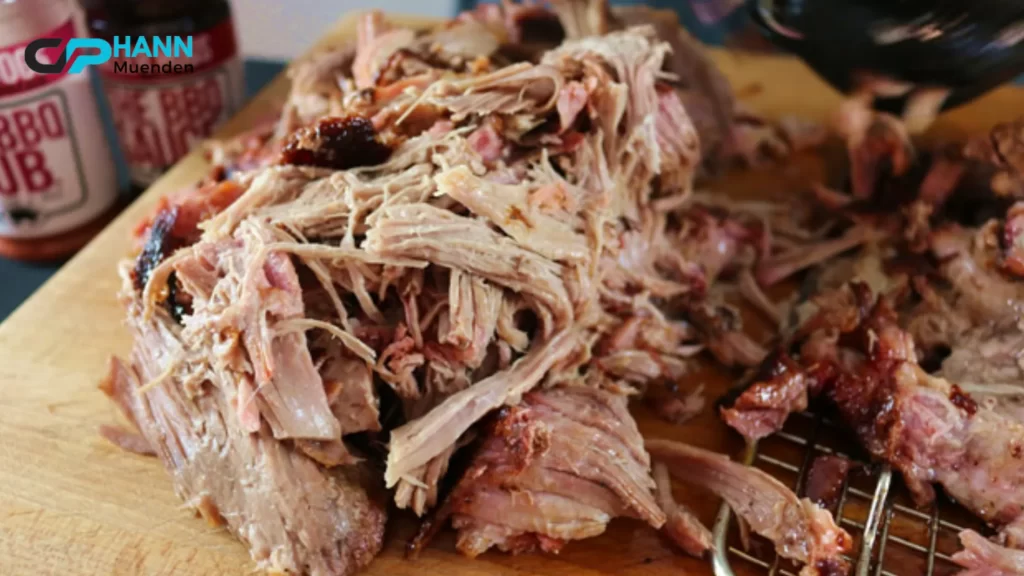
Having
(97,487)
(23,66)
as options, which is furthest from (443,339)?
(23,66)

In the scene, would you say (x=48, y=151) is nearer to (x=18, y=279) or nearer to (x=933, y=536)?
(x=18, y=279)

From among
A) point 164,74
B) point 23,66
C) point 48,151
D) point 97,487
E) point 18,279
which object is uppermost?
point 23,66

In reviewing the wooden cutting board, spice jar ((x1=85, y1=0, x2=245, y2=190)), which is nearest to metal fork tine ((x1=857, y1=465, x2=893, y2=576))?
the wooden cutting board

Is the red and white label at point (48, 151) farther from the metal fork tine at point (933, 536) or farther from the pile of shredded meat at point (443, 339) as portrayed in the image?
the metal fork tine at point (933, 536)

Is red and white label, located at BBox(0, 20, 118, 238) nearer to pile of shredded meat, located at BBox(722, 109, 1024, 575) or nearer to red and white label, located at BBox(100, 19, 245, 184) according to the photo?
red and white label, located at BBox(100, 19, 245, 184)

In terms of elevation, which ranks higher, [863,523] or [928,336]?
[928,336]

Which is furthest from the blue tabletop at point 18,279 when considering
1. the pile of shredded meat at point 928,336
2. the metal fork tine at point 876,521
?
the metal fork tine at point 876,521
